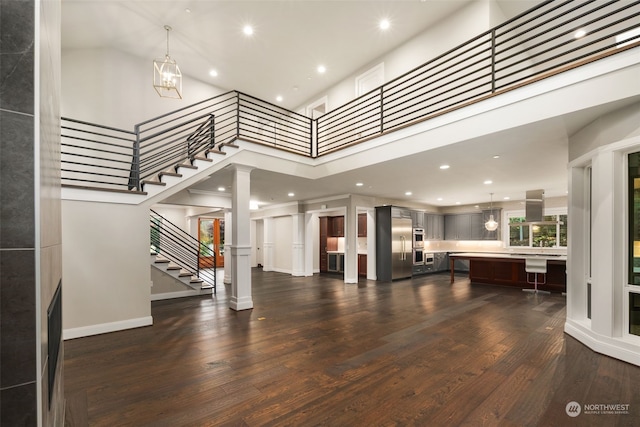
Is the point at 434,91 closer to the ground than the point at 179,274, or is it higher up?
higher up

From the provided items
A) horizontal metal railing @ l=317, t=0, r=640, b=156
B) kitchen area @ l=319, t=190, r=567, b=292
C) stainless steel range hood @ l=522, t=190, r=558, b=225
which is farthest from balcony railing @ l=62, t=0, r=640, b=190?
kitchen area @ l=319, t=190, r=567, b=292

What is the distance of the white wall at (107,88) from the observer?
19.5 feet

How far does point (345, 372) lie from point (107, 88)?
7.42 metres

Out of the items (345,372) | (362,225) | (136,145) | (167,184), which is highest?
(136,145)

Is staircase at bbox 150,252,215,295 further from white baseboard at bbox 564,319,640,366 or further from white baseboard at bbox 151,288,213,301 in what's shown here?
white baseboard at bbox 564,319,640,366

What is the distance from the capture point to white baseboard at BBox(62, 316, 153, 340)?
154 inches

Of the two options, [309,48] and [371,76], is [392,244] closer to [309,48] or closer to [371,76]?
[371,76]

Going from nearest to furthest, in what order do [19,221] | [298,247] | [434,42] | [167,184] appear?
[19,221], [167,184], [434,42], [298,247]

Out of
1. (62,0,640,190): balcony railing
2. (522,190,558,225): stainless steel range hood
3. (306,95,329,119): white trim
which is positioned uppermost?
(306,95,329,119): white trim

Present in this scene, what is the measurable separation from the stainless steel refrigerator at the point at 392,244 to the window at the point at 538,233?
402 cm

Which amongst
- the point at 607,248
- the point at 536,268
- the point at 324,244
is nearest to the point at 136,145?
the point at 607,248

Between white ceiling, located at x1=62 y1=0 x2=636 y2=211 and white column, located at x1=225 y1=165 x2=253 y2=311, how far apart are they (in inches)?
25.9

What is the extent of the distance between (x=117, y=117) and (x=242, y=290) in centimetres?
486

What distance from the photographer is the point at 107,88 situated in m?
6.18
